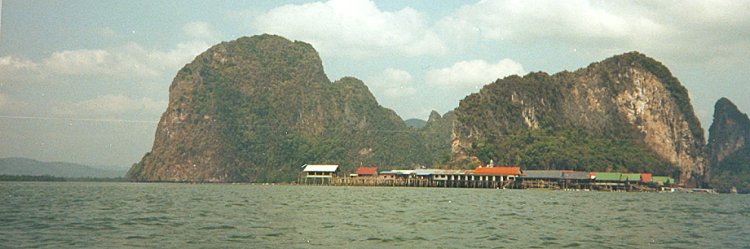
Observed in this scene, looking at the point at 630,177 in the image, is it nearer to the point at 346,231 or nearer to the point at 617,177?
the point at 617,177

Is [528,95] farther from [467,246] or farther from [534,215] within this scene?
[467,246]

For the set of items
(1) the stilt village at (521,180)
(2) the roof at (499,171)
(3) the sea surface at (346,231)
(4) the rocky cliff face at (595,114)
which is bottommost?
(3) the sea surface at (346,231)

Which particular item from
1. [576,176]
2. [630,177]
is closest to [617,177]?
[630,177]

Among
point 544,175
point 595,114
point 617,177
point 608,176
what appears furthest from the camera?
point 595,114

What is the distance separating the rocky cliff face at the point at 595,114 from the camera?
160500mm

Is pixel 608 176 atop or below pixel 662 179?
atop

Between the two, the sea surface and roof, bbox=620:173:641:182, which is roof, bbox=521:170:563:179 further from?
the sea surface

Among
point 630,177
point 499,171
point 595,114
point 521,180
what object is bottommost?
point 521,180

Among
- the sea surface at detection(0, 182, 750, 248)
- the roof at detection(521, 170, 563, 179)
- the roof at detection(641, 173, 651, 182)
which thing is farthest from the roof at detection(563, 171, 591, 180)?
the sea surface at detection(0, 182, 750, 248)

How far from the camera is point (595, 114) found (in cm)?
16925

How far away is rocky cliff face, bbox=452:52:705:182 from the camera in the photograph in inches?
6319

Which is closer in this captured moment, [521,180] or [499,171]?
[521,180]

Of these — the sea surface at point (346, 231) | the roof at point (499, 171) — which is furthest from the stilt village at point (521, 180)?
the sea surface at point (346, 231)

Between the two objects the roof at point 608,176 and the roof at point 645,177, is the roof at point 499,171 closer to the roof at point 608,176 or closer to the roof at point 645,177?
the roof at point 608,176
